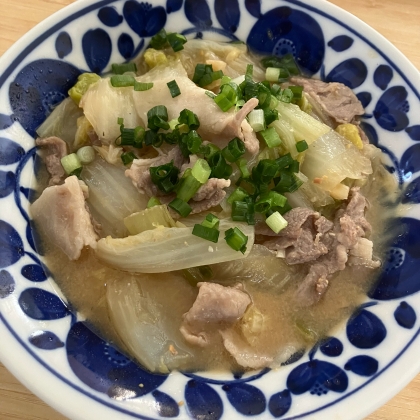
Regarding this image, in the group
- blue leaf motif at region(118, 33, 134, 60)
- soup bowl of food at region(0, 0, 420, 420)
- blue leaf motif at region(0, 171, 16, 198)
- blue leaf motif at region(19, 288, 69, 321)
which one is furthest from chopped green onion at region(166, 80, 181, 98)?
blue leaf motif at region(19, 288, 69, 321)

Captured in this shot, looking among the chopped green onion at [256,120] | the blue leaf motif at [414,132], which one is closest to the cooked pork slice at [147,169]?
the chopped green onion at [256,120]

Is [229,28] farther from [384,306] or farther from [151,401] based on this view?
[151,401]

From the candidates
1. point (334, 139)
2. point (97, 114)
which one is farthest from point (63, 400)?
point (334, 139)

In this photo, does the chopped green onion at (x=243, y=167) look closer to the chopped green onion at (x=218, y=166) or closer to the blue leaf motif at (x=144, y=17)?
the chopped green onion at (x=218, y=166)

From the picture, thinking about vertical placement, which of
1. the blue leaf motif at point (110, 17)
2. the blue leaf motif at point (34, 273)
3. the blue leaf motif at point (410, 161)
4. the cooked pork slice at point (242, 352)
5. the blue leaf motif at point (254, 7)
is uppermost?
the blue leaf motif at point (254, 7)

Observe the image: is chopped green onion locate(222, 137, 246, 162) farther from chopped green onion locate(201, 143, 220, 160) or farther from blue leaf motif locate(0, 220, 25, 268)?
blue leaf motif locate(0, 220, 25, 268)
